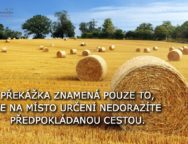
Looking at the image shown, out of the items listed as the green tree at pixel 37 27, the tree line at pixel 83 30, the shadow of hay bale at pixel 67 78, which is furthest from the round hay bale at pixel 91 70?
the green tree at pixel 37 27

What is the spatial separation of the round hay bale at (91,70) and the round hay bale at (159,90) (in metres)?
8.29

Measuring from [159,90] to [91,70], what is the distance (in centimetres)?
926

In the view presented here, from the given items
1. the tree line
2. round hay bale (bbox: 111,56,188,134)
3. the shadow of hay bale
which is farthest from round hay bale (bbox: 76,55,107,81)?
the tree line

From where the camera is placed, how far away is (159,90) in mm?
9305

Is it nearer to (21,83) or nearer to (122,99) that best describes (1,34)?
(21,83)

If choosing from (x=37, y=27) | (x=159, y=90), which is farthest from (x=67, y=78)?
(x=37, y=27)

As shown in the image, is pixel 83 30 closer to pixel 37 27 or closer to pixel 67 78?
Answer: pixel 37 27

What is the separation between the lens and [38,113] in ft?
34.8

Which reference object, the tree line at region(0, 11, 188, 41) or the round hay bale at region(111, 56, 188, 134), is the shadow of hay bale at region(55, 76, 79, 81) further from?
the tree line at region(0, 11, 188, 41)

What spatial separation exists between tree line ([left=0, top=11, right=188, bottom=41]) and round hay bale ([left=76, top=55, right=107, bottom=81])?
2784 inches

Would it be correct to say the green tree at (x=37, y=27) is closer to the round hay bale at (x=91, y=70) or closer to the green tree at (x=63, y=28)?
the green tree at (x=63, y=28)

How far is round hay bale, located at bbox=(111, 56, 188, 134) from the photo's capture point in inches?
356

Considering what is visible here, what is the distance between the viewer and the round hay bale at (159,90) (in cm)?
904

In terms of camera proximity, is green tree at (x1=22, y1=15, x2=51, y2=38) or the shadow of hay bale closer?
the shadow of hay bale
